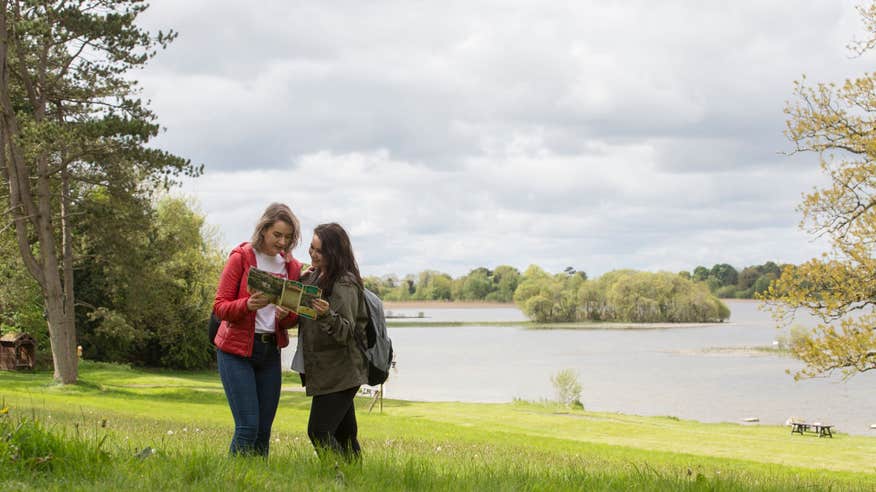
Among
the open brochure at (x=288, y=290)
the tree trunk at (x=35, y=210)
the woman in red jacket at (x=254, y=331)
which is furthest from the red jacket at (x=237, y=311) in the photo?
the tree trunk at (x=35, y=210)

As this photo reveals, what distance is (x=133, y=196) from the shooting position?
26562mm

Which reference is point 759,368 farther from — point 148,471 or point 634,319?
point 634,319

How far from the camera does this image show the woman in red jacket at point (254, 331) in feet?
18.1

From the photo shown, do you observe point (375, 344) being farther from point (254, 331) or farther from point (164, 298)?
point (164, 298)

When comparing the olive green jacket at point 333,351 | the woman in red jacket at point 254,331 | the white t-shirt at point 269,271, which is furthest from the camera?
the white t-shirt at point 269,271

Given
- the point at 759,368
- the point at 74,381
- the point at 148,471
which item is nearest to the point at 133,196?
the point at 74,381

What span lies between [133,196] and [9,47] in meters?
5.57

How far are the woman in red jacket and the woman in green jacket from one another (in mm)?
285

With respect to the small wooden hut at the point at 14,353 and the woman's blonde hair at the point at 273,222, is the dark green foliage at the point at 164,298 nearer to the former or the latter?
the small wooden hut at the point at 14,353

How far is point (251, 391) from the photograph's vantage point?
18.2 ft

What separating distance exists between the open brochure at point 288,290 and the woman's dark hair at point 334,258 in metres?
0.34

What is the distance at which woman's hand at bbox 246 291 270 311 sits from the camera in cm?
522

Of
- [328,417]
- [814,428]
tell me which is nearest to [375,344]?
[328,417]

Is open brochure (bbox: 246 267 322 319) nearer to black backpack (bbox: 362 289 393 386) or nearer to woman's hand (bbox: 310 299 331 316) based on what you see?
woman's hand (bbox: 310 299 331 316)
